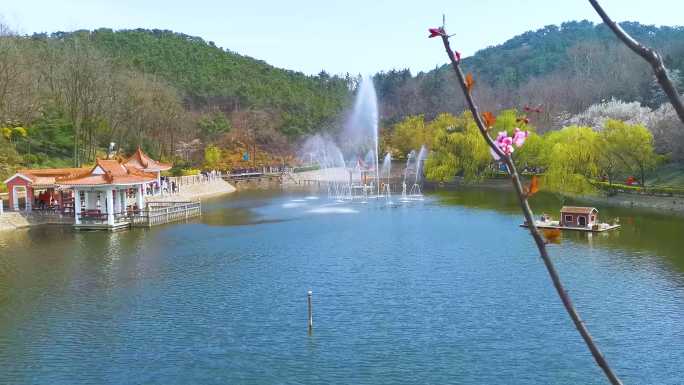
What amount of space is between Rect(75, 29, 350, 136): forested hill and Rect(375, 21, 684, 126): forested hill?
480 inches

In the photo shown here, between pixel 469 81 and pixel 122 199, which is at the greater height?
pixel 469 81

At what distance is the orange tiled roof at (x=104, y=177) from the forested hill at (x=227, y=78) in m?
44.8

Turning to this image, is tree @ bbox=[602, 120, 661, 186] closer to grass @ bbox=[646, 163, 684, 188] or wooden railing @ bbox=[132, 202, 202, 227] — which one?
grass @ bbox=[646, 163, 684, 188]

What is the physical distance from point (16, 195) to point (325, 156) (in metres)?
52.4

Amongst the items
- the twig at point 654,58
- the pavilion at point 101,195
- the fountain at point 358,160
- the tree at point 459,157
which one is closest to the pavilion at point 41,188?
the pavilion at point 101,195

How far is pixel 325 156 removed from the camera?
274ft

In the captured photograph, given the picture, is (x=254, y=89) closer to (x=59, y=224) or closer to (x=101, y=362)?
(x=59, y=224)

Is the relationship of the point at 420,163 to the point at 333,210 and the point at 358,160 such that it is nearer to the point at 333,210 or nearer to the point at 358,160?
the point at 358,160

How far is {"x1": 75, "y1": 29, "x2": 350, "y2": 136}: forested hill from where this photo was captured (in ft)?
295

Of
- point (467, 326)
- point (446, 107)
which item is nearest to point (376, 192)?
point (467, 326)

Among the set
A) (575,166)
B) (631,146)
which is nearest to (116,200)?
(575,166)

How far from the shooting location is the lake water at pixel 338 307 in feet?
41.6

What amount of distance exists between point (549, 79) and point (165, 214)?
250ft

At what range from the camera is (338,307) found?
54.6 feet
